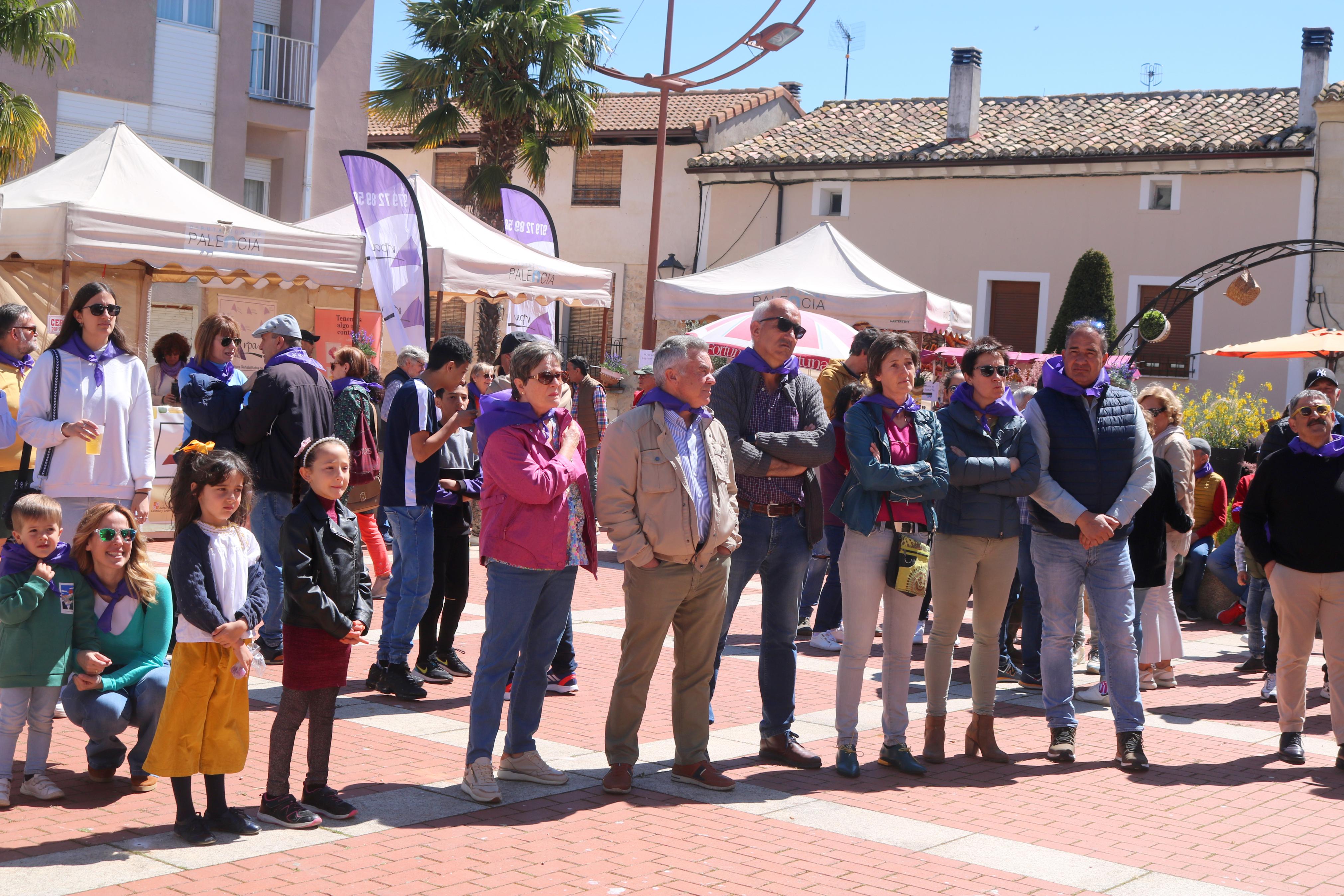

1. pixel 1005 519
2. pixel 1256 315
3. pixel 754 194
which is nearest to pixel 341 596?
pixel 1005 519

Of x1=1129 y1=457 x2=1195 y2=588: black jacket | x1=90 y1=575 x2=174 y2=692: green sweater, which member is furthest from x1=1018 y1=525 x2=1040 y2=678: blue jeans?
x1=90 y1=575 x2=174 y2=692: green sweater

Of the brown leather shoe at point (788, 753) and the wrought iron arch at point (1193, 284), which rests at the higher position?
the wrought iron arch at point (1193, 284)

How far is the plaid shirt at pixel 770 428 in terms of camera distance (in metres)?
6.19

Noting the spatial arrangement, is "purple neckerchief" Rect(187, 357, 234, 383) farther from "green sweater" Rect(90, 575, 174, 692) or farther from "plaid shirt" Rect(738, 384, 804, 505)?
"plaid shirt" Rect(738, 384, 804, 505)

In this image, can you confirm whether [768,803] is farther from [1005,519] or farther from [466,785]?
[1005,519]

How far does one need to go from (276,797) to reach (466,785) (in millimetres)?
774

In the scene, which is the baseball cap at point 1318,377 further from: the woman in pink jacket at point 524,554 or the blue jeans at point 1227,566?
the woman in pink jacket at point 524,554

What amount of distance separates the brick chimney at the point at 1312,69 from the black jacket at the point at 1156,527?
890 inches

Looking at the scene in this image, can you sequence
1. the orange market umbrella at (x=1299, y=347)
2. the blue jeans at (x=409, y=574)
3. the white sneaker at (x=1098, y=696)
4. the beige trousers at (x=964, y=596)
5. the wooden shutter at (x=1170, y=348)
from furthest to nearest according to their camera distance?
the wooden shutter at (x=1170, y=348), the orange market umbrella at (x=1299, y=347), the white sneaker at (x=1098, y=696), the blue jeans at (x=409, y=574), the beige trousers at (x=964, y=596)

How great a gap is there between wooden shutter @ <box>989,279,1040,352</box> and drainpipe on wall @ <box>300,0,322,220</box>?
14.9 metres

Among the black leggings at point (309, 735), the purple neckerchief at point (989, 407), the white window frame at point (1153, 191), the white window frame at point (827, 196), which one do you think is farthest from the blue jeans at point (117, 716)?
the white window frame at point (827, 196)

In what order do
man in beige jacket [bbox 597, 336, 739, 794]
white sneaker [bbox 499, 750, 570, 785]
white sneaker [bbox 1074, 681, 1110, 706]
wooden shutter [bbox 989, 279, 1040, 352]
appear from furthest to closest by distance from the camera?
wooden shutter [bbox 989, 279, 1040, 352] < white sneaker [bbox 1074, 681, 1110, 706] < white sneaker [bbox 499, 750, 570, 785] < man in beige jacket [bbox 597, 336, 739, 794]

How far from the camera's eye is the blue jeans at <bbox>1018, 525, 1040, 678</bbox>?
885cm

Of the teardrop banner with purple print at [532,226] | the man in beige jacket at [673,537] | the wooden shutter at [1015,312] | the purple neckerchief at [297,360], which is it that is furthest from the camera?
the wooden shutter at [1015,312]
